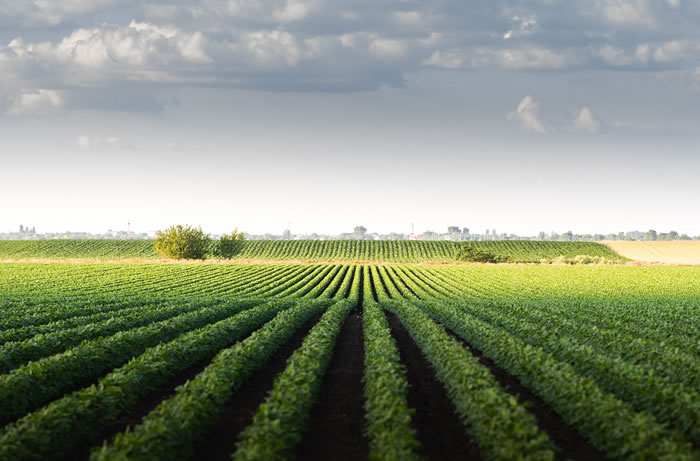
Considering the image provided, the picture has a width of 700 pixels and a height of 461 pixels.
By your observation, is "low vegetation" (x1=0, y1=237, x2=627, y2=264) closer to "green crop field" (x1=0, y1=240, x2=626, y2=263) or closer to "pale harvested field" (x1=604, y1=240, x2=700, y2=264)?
"green crop field" (x1=0, y1=240, x2=626, y2=263)

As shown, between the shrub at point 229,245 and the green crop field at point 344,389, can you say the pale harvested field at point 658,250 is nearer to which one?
the shrub at point 229,245

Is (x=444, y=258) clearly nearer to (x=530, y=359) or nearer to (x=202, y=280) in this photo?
(x=202, y=280)

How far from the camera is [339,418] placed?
11.3m

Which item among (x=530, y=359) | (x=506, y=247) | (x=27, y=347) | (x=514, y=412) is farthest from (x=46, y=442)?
(x=506, y=247)

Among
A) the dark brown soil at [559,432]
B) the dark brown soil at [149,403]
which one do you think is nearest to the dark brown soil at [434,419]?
the dark brown soil at [559,432]

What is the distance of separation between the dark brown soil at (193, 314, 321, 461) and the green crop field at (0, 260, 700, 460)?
0.14 feet

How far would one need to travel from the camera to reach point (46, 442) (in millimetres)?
8703

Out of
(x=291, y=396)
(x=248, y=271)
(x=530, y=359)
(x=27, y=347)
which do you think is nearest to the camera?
(x=291, y=396)

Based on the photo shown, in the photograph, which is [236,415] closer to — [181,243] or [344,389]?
[344,389]

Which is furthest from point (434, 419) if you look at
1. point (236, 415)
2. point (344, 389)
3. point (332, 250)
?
point (332, 250)

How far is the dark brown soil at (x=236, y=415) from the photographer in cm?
967

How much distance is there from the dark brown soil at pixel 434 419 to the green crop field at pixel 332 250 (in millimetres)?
96546

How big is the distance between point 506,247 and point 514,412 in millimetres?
122220

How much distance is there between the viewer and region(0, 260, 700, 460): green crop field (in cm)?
874
